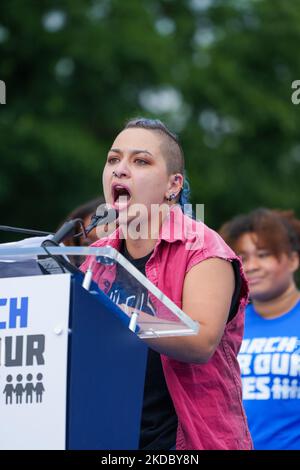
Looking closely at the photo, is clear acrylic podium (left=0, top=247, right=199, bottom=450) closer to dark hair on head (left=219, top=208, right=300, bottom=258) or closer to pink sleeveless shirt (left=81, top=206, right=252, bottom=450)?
pink sleeveless shirt (left=81, top=206, right=252, bottom=450)

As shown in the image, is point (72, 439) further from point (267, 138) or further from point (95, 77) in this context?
point (267, 138)

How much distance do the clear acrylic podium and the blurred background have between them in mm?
9979

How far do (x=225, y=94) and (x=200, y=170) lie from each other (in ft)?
4.44

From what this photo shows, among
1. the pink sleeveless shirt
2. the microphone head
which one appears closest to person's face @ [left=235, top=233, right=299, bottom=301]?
the pink sleeveless shirt

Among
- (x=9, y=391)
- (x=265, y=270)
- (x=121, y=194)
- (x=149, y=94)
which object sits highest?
(x=149, y=94)

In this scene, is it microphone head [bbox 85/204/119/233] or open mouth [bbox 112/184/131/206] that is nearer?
microphone head [bbox 85/204/119/233]

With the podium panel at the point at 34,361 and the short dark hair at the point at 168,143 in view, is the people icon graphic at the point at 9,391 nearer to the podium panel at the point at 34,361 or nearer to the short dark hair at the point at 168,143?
the podium panel at the point at 34,361

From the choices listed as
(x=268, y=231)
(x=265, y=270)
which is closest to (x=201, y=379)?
(x=265, y=270)

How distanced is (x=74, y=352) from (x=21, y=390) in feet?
0.67

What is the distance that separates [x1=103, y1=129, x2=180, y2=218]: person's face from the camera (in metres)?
3.21

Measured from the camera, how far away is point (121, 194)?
10.6ft

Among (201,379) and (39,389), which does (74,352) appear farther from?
(201,379)

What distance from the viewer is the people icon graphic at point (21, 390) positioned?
8.76 ft

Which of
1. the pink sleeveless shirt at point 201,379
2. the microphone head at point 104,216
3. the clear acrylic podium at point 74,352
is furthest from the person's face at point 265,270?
the clear acrylic podium at point 74,352
